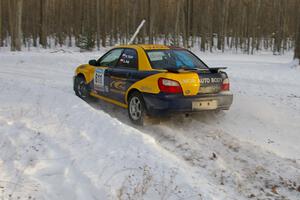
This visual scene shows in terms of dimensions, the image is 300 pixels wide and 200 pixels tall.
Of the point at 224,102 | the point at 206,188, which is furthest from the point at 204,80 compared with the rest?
the point at 206,188

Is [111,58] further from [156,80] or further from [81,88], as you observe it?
[156,80]

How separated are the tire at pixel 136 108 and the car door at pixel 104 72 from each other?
1030 mm

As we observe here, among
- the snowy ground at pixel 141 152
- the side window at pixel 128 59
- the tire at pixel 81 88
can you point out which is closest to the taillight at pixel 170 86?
the snowy ground at pixel 141 152

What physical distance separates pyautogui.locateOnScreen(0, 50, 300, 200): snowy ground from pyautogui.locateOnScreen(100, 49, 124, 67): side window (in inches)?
38.5

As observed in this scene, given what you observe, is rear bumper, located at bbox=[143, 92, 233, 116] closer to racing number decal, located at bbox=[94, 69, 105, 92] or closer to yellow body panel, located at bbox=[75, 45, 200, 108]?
yellow body panel, located at bbox=[75, 45, 200, 108]

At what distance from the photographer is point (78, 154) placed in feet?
17.0

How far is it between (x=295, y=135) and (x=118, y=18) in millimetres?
40923

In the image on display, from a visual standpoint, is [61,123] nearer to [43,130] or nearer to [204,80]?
[43,130]

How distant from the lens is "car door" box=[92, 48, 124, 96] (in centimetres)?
841

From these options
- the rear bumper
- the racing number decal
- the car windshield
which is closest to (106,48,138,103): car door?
the racing number decal

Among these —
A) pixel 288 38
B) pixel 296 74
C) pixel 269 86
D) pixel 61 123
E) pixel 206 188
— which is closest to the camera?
pixel 206 188

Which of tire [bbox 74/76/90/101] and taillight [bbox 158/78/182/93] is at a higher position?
taillight [bbox 158/78/182/93]

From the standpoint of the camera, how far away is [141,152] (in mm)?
5191

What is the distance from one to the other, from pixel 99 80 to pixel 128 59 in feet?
3.50
